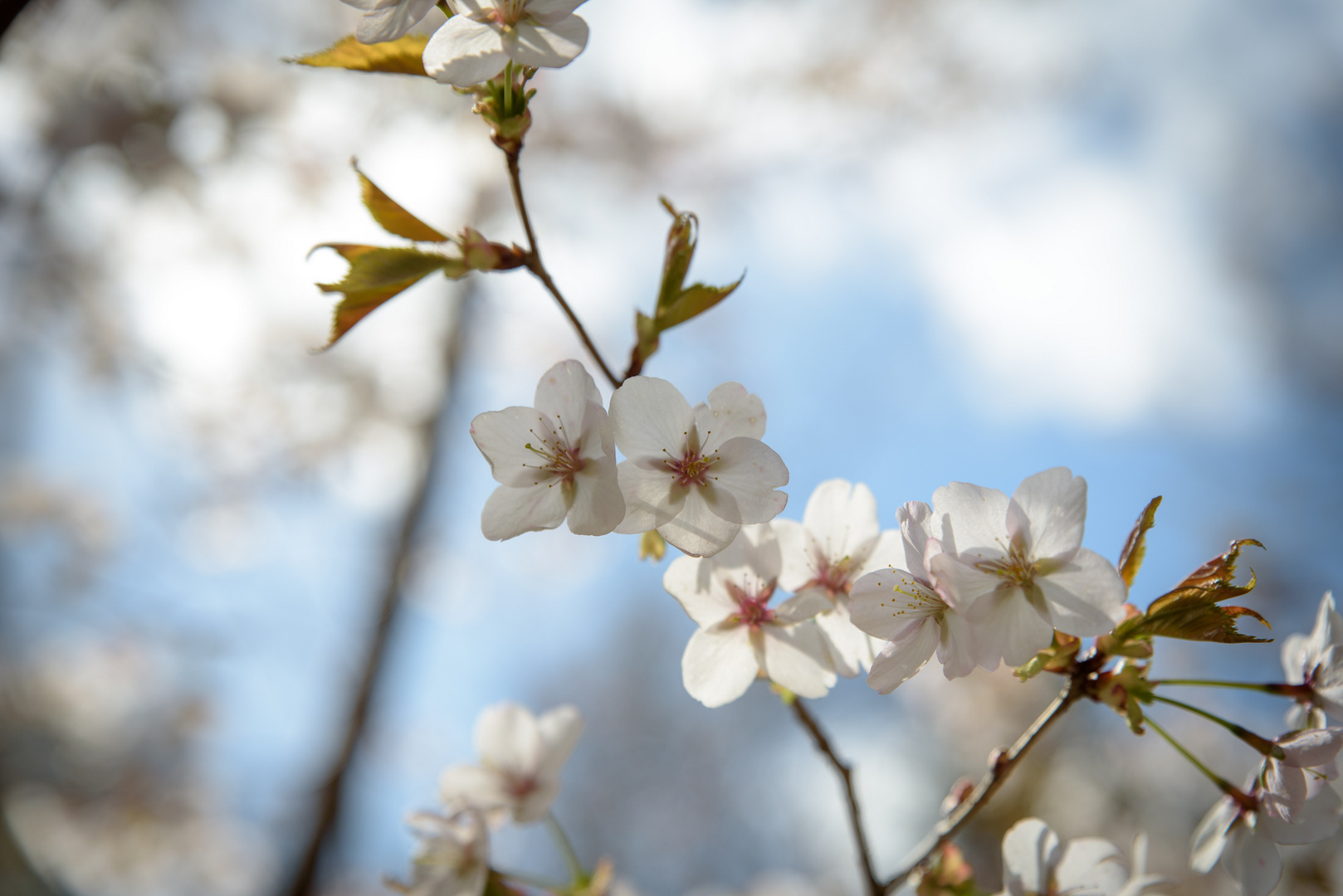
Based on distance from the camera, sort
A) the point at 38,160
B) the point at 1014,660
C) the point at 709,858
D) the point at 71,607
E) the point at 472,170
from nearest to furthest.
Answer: the point at 1014,660
the point at 38,160
the point at 472,170
the point at 71,607
the point at 709,858

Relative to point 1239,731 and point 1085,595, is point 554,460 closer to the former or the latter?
point 1085,595

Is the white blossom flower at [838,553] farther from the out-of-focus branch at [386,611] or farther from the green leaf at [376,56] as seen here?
the out-of-focus branch at [386,611]

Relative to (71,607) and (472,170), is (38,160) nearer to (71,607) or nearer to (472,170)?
(472,170)

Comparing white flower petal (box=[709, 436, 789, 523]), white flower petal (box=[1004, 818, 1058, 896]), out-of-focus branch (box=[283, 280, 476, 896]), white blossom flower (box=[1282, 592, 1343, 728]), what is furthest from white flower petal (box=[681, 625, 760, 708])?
out-of-focus branch (box=[283, 280, 476, 896])

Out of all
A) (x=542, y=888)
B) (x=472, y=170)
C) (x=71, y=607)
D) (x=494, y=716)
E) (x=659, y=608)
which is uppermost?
(x=472, y=170)

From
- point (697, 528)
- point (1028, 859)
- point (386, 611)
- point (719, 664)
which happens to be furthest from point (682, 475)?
point (386, 611)

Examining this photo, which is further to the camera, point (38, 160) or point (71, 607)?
point (71, 607)

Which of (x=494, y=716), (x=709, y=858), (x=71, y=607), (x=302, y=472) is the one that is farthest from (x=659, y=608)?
(x=494, y=716)
